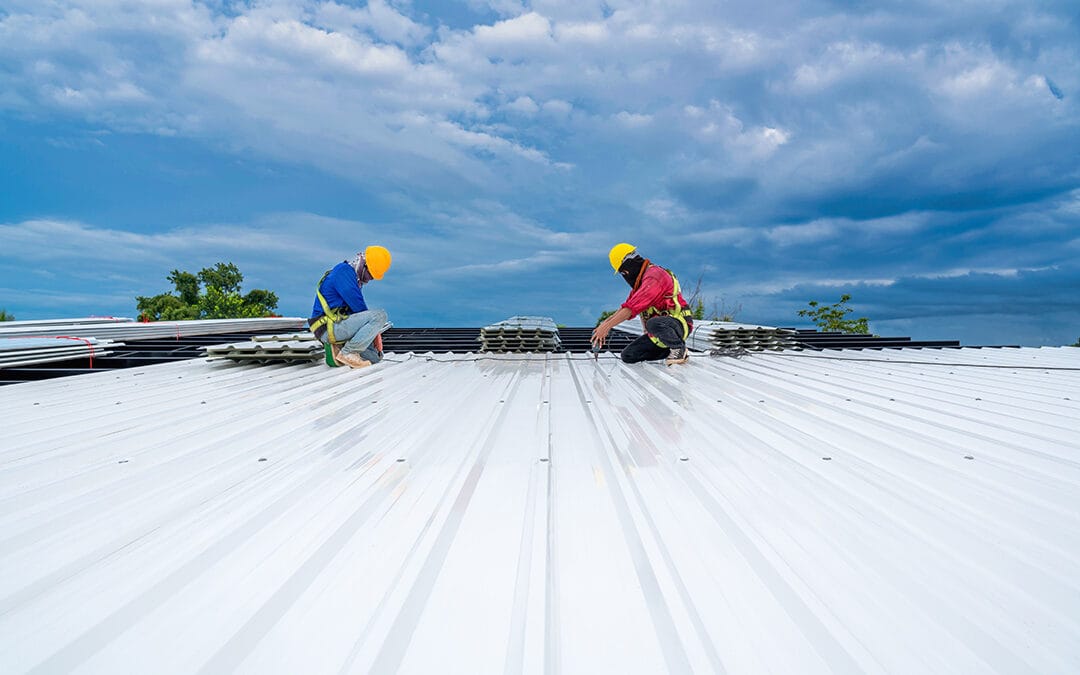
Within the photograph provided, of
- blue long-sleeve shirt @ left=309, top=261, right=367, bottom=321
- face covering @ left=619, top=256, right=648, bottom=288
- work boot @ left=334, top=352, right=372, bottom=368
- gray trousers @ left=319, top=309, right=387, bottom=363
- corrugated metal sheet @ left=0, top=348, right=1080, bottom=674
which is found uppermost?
face covering @ left=619, top=256, right=648, bottom=288

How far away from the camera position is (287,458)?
2.51m

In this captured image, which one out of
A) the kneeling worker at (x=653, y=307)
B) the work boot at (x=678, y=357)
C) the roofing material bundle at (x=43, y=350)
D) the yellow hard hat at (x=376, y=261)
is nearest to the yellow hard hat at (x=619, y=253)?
the kneeling worker at (x=653, y=307)

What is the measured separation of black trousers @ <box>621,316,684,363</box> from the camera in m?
5.99

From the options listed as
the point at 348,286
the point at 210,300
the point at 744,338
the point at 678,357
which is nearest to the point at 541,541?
the point at 348,286

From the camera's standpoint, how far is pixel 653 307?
20.2ft

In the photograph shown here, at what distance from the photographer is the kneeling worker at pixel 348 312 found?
5.73 meters

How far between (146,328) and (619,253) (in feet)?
26.2

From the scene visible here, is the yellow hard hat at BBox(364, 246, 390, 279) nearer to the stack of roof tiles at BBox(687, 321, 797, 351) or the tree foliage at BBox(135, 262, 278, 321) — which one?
the stack of roof tiles at BBox(687, 321, 797, 351)

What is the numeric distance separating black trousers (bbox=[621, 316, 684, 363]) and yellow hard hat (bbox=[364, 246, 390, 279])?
3.05m

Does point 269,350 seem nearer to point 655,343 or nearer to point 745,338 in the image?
point 655,343

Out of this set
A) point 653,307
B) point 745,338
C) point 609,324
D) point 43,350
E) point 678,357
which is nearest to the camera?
point 609,324

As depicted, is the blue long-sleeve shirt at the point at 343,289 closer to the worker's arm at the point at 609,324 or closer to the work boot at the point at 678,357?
the worker's arm at the point at 609,324

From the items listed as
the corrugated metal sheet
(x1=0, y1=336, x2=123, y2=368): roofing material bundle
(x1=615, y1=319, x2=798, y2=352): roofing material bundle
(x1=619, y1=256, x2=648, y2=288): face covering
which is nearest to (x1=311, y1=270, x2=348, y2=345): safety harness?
the corrugated metal sheet

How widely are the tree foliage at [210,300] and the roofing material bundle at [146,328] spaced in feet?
36.5
